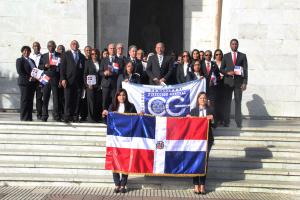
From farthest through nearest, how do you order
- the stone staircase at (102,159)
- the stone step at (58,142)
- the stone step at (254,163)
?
the stone step at (58,142) → the stone step at (254,163) → the stone staircase at (102,159)

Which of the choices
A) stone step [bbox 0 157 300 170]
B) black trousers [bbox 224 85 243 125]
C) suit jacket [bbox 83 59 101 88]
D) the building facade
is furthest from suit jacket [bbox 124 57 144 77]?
the building facade

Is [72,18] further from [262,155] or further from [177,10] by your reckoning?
[262,155]

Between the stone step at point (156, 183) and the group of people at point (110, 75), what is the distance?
2206 mm

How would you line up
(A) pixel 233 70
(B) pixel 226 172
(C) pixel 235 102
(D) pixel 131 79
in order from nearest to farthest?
(B) pixel 226 172 < (D) pixel 131 79 < (A) pixel 233 70 < (C) pixel 235 102

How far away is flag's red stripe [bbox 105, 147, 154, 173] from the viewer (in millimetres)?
8539

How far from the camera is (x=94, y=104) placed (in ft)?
37.4

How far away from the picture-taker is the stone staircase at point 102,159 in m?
9.00


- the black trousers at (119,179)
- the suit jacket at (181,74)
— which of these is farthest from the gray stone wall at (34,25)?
the black trousers at (119,179)

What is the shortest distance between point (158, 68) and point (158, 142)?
8.79 ft

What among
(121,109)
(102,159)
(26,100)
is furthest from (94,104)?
(121,109)

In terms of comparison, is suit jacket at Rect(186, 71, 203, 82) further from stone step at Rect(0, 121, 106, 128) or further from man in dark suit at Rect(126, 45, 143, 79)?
stone step at Rect(0, 121, 106, 128)

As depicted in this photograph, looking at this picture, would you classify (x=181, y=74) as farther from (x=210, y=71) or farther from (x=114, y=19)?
(x=114, y=19)

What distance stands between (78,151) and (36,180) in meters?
1.27

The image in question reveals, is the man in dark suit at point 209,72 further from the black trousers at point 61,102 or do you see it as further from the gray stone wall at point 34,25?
the gray stone wall at point 34,25
